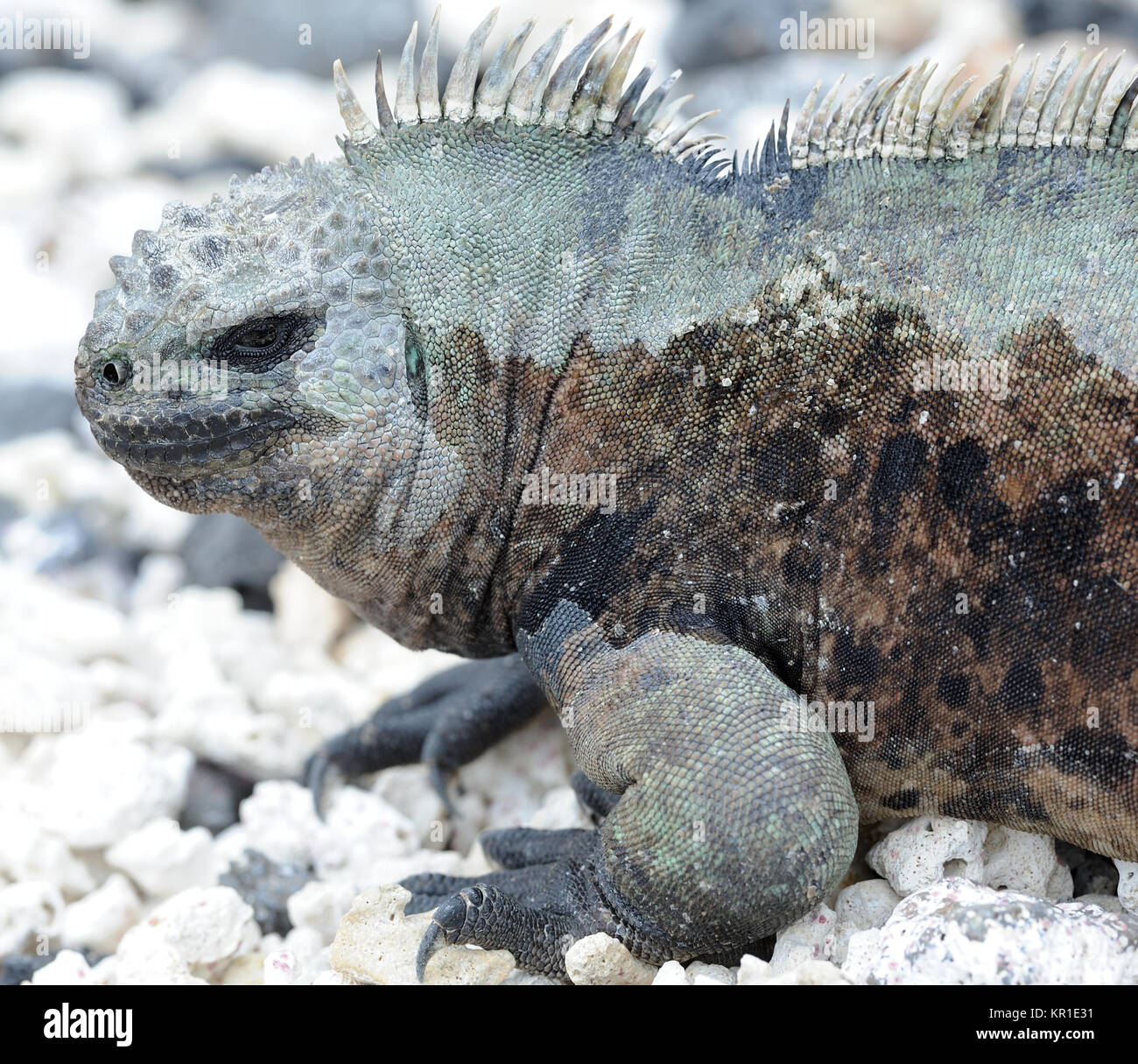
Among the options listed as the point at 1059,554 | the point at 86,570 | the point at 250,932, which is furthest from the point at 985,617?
the point at 86,570

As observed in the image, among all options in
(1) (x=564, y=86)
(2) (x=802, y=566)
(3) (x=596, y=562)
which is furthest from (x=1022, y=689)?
(1) (x=564, y=86)

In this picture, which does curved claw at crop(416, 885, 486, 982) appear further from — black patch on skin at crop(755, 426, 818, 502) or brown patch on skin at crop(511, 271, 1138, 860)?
black patch on skin at crop(755, 426, 818, 502)

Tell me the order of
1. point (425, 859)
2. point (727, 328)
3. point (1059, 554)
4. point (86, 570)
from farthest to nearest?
point (86, 570), point (425, 859), point (727, 328), point (1059, 554)

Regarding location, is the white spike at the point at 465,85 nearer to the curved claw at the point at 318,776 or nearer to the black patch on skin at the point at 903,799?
the black patch on skin at the point at 903,799

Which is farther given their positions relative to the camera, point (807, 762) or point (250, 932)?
point (250, 932)

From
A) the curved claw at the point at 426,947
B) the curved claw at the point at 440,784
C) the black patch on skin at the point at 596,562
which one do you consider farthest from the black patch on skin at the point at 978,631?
the curved claw at the point at 440,784
